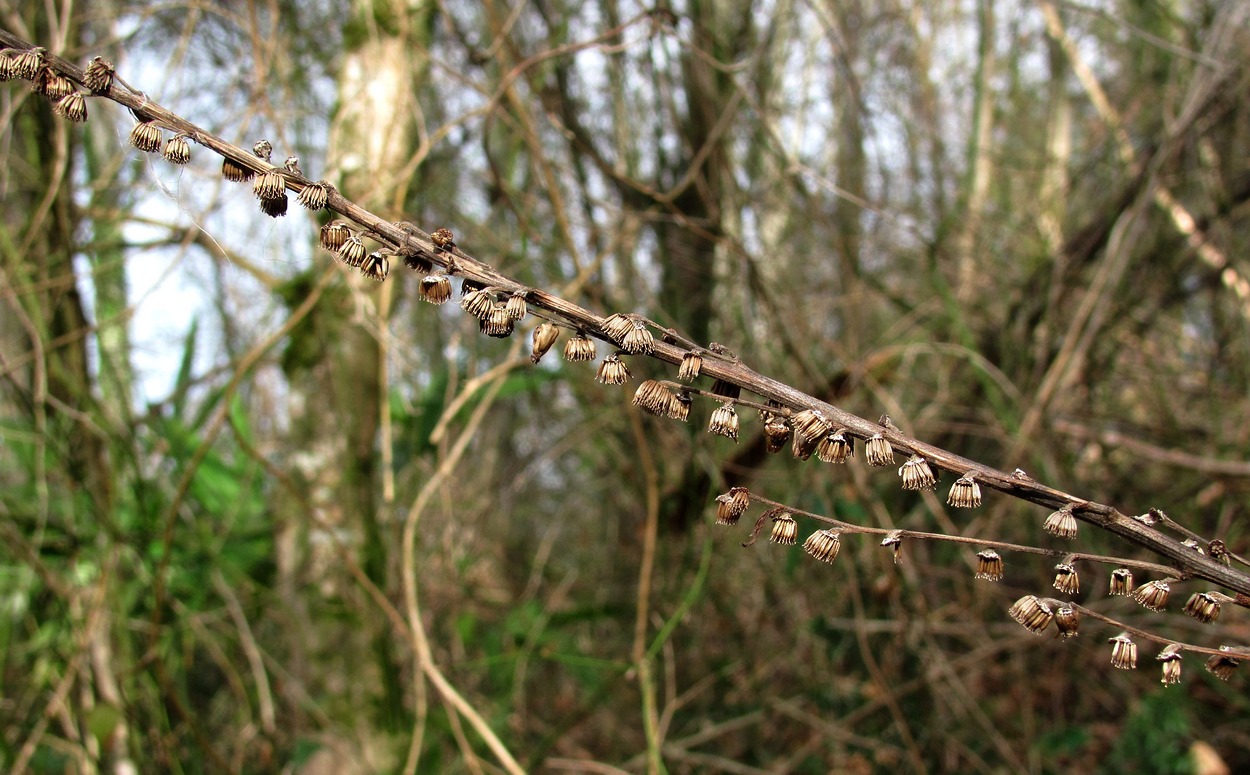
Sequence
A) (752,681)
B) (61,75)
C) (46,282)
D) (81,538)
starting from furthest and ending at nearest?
1. (752,681)
2. (81,538)
3. (46,282)
4. (61,75)

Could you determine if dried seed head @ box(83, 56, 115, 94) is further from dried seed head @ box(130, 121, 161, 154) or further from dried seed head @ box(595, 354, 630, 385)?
dried seed head @ box(595, 354, 630, 385)

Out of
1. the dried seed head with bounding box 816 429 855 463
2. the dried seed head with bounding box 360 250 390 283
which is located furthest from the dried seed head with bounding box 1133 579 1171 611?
the dried seed head with bounding box 360 250 390 283

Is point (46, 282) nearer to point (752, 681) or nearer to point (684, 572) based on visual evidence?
point (684, 572)

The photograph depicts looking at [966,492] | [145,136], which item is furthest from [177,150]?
[966,492]

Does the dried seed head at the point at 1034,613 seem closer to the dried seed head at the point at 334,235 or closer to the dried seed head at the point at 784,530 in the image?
the dried seed head at the point at 784,530

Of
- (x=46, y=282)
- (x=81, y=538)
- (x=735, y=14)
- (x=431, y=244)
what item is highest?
(x=735, y=14)

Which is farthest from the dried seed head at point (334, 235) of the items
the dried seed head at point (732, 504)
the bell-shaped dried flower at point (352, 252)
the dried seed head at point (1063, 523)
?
the dried seed head at point (1063, 523)

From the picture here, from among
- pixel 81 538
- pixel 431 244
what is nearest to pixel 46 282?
pixel 81 538

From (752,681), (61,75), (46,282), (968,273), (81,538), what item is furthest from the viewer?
(968,273)
